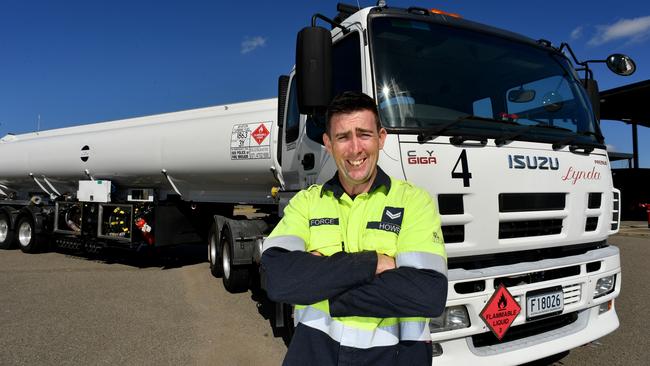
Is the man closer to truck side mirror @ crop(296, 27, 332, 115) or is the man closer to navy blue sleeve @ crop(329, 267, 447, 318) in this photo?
navy blue sleeve @ crop(329, 267, 447, 318)

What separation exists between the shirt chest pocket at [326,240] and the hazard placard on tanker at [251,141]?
11.8 feet

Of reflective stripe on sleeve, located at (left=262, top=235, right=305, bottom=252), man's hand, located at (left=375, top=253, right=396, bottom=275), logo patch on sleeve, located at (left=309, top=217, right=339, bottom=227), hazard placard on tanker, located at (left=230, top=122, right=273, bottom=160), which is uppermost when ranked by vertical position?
hazard placard on tanker, located at (left=230, top=122, right=273, bottom=160)

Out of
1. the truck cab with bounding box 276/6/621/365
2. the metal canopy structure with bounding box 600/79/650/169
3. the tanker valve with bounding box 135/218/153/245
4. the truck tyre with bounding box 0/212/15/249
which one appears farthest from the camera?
the metal canopy structure with bounding box 600/79/650/169

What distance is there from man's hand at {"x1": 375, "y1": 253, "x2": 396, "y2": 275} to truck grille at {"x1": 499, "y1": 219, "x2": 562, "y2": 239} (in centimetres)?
168

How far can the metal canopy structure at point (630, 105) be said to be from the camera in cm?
1834

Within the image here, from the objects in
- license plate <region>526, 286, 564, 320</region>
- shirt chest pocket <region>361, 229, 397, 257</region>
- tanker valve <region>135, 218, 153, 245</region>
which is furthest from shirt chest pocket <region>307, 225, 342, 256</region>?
tanker valve <region>135, 218, 153, 245</region>

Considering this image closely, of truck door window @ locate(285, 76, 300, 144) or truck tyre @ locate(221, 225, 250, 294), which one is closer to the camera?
truck door window @ locate(285, 76, 300, 144)

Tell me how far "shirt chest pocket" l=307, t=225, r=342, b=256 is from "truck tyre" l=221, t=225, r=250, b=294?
14.0 ft

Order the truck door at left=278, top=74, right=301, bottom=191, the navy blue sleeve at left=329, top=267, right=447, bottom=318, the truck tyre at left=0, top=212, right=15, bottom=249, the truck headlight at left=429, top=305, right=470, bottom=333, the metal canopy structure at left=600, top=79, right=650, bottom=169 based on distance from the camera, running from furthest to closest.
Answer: the metal canopy structure at left=600, top=79, right=650, bottom=169
the truck tyre at left=0, top=212, right=15, bottom=249
the truck door at left=278, top=74, right=301, bottom=191
the truck headlight at left=429, top=305, right=470, bottom=333
the navy blue sleeve at left=329, top=267, right=447, bottom=318

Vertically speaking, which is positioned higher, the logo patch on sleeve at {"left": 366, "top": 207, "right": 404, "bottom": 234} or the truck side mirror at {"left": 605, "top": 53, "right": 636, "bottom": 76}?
the truck side mirror at {"left": 605, "top": 53, "right": 636, "bottom": 76}

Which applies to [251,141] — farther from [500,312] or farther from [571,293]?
Result: [571,293]

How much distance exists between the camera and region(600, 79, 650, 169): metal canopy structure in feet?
60.2

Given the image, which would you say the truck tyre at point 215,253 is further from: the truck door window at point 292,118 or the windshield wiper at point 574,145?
the windshield wiper at point 574,145

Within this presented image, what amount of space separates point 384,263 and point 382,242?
89mm
